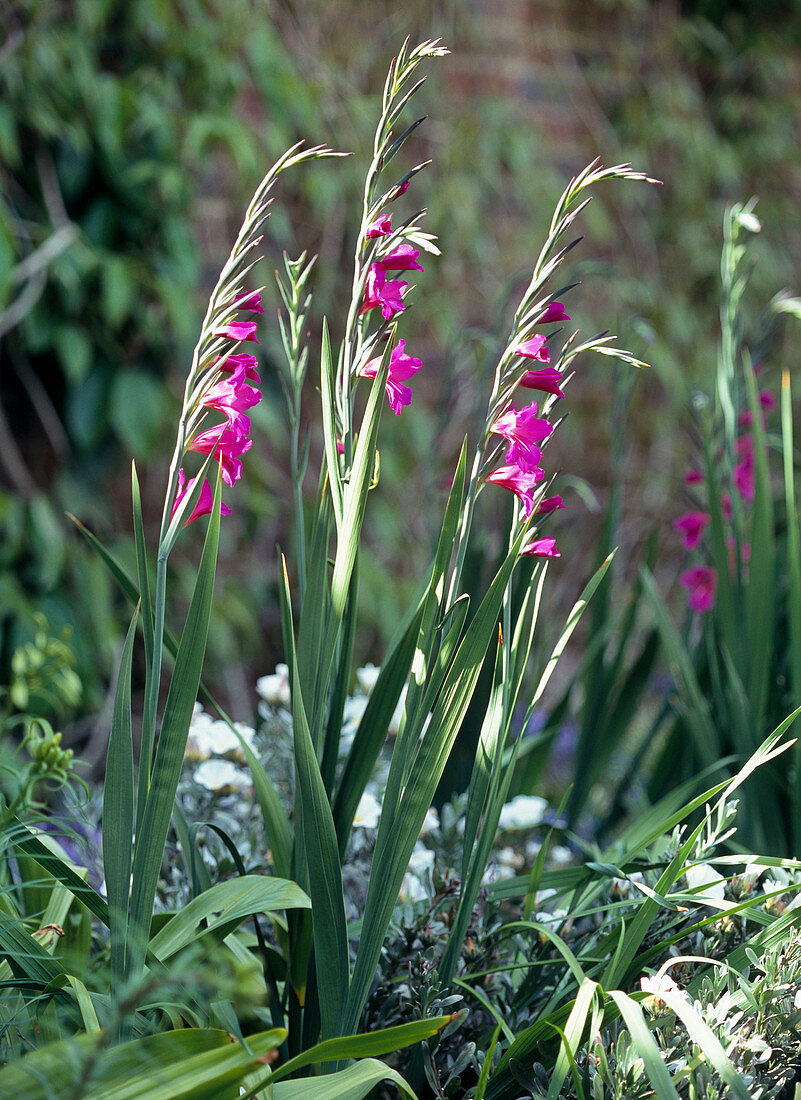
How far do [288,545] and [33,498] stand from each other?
27.2 inches

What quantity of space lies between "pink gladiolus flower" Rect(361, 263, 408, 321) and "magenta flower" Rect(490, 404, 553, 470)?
0.12m

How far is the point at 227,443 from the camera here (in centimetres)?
63

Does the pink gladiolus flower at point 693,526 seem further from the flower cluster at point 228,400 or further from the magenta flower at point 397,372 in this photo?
the flower cluster at point 228,400

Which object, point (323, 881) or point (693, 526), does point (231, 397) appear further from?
point (693, 526)

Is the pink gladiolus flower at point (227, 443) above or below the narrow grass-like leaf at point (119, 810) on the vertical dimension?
above

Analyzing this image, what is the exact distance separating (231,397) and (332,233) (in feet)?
6.16

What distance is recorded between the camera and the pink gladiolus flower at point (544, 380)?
2.10 ft

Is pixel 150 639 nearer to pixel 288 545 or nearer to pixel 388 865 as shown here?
pixel 388 865

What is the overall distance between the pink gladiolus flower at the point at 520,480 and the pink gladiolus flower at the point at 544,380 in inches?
2.3

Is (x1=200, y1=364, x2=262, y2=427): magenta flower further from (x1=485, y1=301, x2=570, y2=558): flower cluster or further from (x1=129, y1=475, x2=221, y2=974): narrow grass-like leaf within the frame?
(x1=485, y1=301, x2=570, y2=558): flower cluster

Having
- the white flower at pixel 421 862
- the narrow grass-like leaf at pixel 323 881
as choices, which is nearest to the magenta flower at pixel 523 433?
the narrow grass-like leaf at pixel 323 881

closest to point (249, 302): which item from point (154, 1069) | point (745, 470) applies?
point (154, 1069)

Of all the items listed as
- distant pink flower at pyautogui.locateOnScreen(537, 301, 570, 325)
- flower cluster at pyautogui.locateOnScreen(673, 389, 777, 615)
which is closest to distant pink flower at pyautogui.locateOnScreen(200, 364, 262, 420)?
distant pink flower at pyautogui.locateOnScreen(537, 301, 570, 325)

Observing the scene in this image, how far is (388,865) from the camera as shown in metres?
0.63
